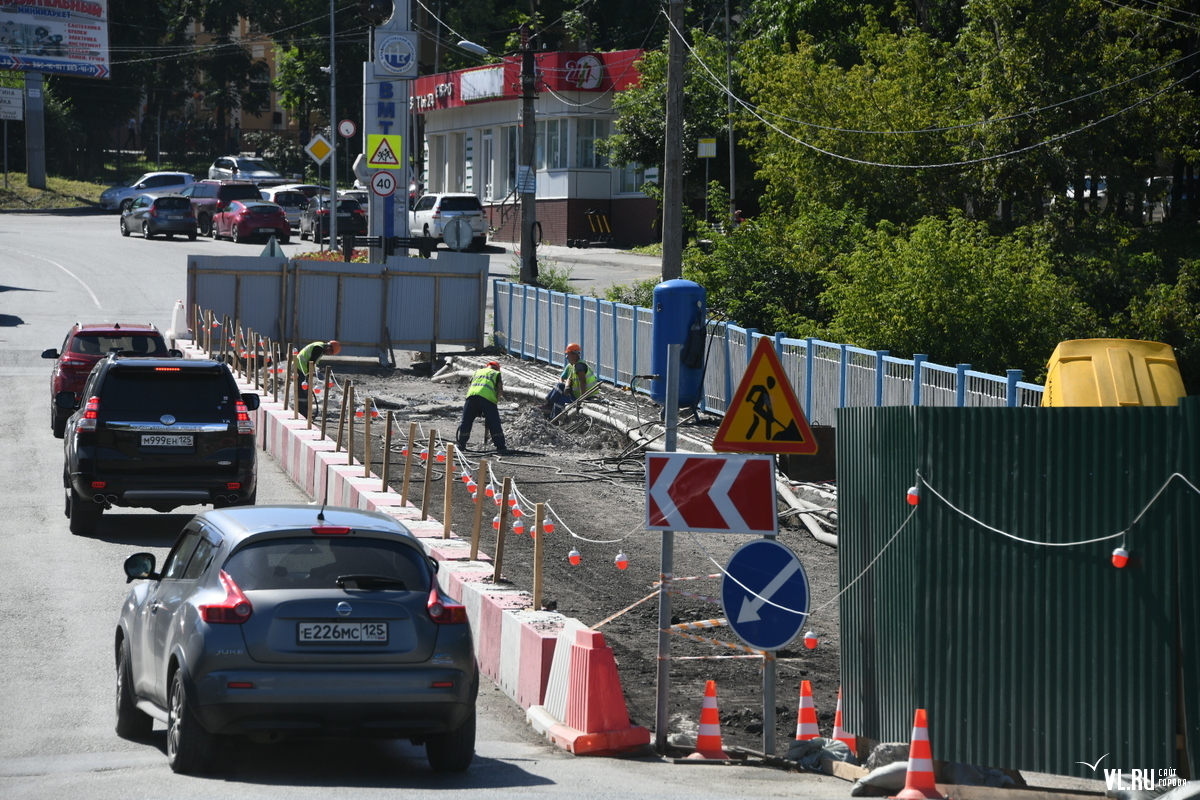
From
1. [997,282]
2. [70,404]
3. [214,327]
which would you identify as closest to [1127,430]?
[70,404]

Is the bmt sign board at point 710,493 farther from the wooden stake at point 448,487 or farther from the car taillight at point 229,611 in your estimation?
the wooden stake at point 448,487

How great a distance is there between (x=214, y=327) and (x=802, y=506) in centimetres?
1706

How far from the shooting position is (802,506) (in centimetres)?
1684

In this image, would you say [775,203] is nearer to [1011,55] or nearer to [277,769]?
[1011,55]

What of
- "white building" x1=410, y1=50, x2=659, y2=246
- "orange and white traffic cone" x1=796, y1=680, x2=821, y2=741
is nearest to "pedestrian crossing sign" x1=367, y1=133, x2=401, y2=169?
"white building" x1=410, y1=50, x2=659, y2=246

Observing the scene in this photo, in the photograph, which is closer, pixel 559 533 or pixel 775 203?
pixel 559 533

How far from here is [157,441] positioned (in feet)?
48.4

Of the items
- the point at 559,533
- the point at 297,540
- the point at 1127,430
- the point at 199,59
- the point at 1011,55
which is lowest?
the point at 559,533

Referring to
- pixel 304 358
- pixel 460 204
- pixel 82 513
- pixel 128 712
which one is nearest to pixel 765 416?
pixel 128 712

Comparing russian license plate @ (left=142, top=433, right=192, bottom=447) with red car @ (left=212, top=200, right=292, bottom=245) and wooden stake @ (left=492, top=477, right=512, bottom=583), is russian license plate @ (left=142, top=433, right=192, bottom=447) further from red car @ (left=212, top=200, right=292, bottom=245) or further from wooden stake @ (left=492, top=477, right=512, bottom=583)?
red car @ (left=212, top=200, right=292, bottom=245)

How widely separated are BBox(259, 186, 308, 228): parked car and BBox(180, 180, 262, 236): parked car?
0.90 metres

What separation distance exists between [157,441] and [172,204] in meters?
40.3

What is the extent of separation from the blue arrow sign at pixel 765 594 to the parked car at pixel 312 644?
1569 millimetres

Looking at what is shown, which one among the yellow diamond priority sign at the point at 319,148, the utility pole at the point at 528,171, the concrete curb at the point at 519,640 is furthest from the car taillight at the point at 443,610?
the yellow diamond priority sign at the point at 319,148
